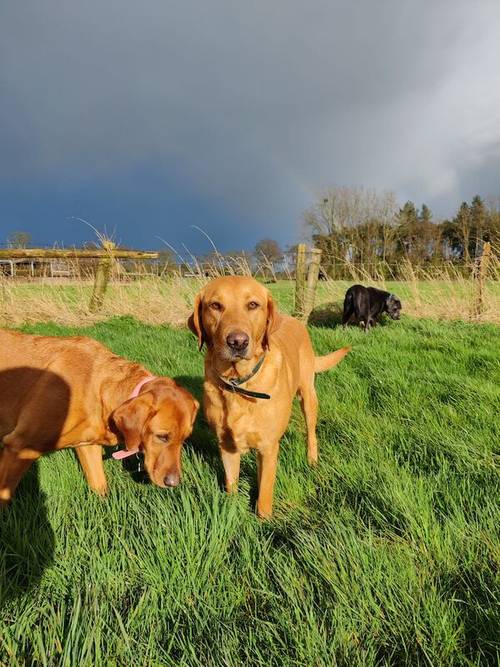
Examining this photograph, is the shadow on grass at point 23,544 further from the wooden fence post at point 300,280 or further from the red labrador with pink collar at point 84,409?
the wooden fence post at point 300,280

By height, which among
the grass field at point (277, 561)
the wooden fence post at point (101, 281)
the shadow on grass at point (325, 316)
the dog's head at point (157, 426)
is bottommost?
the grass field at point (277, 561)

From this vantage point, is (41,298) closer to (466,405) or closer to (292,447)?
(292,447)

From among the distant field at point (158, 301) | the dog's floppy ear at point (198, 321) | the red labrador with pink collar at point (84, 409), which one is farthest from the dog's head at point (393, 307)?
the red labrador with pink collar at point (84, 409)

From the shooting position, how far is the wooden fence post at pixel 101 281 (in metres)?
10.6

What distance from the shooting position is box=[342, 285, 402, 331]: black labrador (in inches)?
346

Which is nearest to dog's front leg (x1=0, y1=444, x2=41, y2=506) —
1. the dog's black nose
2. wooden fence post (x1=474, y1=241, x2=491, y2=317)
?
the dog's black nose

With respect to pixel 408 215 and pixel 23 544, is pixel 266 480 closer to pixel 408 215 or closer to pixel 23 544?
pixel 23 544

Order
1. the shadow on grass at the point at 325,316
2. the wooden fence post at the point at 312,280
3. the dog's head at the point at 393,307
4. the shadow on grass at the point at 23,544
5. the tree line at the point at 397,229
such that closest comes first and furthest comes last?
the shadow on grass at the point at 23,544 → the dog's head at the point at 393,307 → the wooden fence post at the point at 312,280 → the shadow on grass at the point at 325,316 → the tree line at the point at 397,229

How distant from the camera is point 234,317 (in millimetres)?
2357

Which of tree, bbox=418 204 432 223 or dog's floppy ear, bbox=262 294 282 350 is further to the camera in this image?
tree, bbox=418 204 432 223

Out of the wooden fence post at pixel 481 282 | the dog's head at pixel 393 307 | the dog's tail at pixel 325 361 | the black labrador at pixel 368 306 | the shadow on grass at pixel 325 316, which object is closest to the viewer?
the dog's tail at pixel 325 361

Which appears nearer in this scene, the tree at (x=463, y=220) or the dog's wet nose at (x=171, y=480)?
the dog's wet nose at (x=171, y=480)

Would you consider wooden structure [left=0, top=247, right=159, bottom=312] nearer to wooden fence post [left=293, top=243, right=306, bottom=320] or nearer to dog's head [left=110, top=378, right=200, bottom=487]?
wooden fence post [left=293, top=243, right=306, bottom=320]

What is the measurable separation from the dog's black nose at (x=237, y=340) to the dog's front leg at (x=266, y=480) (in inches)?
26.7
